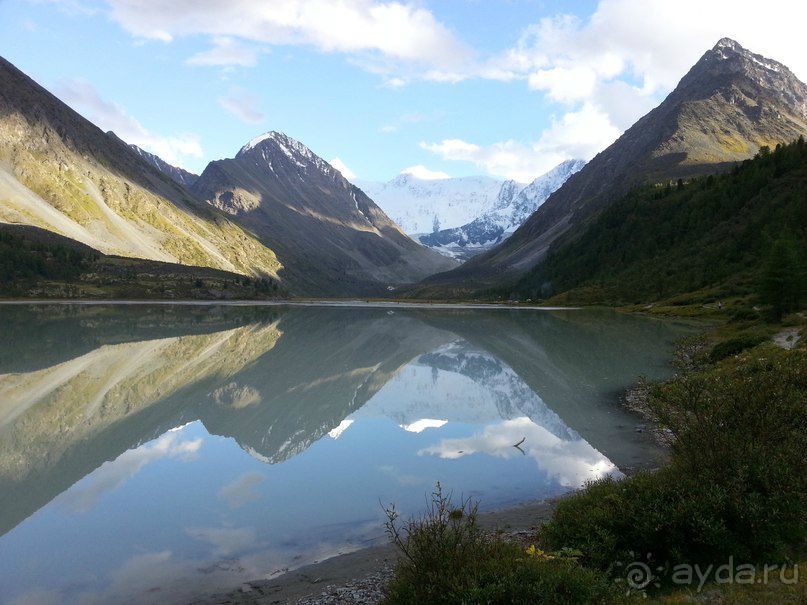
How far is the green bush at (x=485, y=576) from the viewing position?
957cm

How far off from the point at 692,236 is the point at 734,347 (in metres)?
114

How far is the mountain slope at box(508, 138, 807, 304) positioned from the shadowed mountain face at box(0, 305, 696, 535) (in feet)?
169

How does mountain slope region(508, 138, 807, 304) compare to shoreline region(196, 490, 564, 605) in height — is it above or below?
above

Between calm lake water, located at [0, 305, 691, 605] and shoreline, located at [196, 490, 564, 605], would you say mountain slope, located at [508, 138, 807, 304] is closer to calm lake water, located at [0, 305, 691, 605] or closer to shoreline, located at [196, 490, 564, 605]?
calm lake water, located at [0, 305, 691, 605]

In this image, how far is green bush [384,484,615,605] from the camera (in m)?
9.57

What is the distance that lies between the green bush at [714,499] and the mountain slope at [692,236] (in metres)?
78.1

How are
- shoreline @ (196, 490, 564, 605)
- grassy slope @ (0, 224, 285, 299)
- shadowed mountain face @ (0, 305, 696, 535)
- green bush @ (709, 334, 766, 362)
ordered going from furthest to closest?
grassy slope @ (0, 224, 285, 299) → green bush @ (709, 334, 766, 362) → shadowed mountain face @ (0, 305, 696, 535) → shoreline @ (196, 490, 564, 605)

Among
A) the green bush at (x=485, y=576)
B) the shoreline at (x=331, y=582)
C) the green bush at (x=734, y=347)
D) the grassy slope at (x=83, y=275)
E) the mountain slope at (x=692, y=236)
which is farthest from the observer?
the grassy slope at (x=83, y=275)

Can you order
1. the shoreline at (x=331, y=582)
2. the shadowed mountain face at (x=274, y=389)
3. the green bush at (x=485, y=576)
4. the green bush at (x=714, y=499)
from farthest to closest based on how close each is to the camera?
1. the shadowed mountain face at (x=274, y=389)
2. the shoreline at (x=331, y=582)
3. the green bush at (x=714, y=499)
4. the green bush at (x=485, y=576)

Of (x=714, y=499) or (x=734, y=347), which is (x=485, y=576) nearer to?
(x=714, y=499)

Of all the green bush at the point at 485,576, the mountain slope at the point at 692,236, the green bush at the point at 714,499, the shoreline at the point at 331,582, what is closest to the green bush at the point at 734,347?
the green bush at the point at 714,499

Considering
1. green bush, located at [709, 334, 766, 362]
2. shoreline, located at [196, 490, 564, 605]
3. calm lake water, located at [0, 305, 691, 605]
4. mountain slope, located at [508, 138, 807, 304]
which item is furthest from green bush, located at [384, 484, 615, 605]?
mountain slope, located at [508, 138, 807, 304]

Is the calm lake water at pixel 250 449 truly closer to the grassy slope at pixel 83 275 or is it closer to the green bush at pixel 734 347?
the green bush at pixel 734 347

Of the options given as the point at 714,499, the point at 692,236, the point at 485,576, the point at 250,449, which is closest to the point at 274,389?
the point at 250,449
